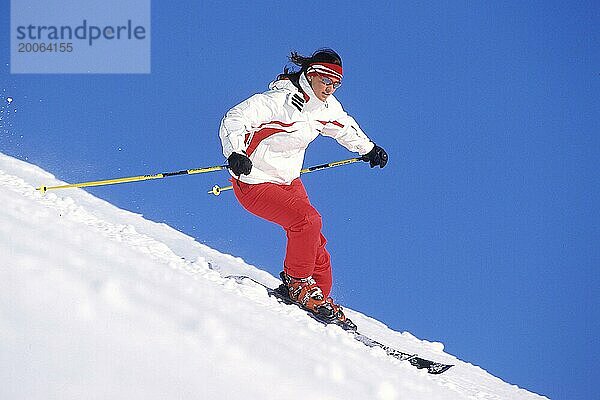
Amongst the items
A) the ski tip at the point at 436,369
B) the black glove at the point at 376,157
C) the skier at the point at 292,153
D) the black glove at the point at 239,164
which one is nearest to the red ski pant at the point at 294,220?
the skier at the point at 292,153

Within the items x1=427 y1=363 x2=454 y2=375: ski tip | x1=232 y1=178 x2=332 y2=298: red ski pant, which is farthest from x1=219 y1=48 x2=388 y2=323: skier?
x1=427 y1=363 x2=454 y2=375: ski tip

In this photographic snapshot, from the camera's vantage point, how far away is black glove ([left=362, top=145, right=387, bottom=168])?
11.1 feet

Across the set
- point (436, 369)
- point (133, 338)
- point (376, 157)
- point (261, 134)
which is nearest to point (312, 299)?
point (436, 369)

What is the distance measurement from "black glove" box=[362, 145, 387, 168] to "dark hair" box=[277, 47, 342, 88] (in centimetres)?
61

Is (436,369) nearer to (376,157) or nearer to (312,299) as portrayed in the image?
(312,299)

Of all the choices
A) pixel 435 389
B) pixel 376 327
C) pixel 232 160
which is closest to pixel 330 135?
pixel 232 160

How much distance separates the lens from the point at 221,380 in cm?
117

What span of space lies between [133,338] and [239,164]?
1451 mm

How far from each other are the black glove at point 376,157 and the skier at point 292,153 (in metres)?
0.36

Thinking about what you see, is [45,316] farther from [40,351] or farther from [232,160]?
[232,160]

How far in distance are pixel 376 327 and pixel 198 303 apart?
7.23ft

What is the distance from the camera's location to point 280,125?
2.94 m

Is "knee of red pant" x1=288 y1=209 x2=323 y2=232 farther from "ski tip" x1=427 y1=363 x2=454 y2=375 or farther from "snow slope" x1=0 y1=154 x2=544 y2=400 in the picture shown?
"snow slope" x1=0 y1=154 x2=544 y2=400

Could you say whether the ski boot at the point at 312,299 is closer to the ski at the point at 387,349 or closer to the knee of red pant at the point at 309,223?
the ski at the point at 387,349
